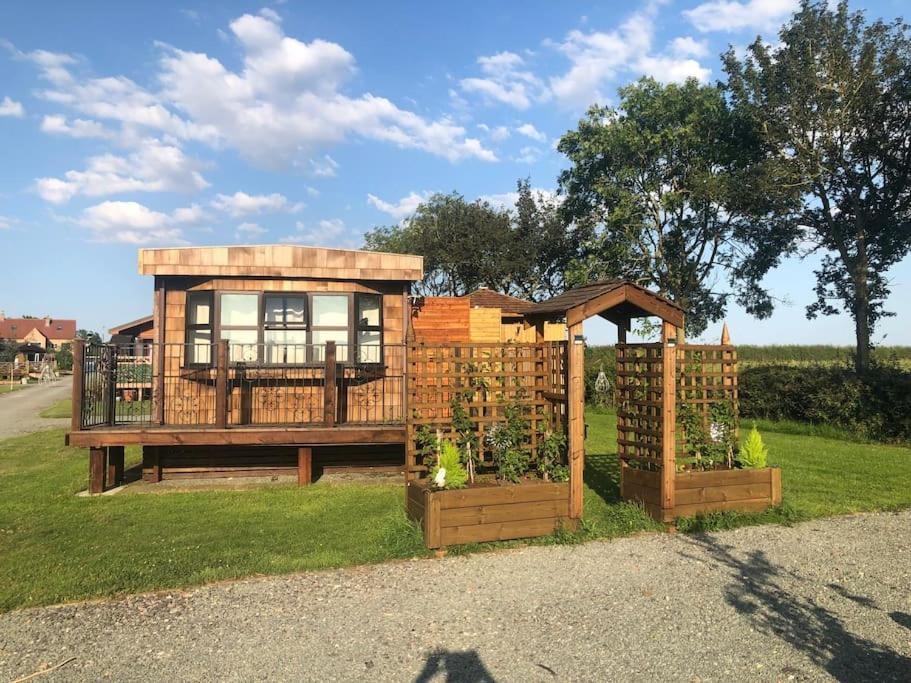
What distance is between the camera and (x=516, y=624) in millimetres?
3842

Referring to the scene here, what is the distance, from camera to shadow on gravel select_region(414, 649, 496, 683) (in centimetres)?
316

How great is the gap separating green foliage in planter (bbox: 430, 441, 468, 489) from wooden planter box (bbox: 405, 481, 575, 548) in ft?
0.60

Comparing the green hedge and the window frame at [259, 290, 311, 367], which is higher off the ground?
the window frame at [259, 290, 311, 367]

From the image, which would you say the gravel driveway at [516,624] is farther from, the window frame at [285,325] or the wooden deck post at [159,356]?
the wooden deck post at [159,356]

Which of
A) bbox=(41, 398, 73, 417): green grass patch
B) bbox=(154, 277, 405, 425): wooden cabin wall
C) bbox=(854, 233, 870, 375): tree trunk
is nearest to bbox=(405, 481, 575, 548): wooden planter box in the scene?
bbox=(154, 277, 405, 425): wooden cabin wall

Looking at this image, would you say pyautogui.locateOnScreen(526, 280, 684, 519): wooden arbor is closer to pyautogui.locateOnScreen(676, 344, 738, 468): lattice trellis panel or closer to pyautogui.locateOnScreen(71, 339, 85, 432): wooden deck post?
pyautogui.locateOnScreen(676, 344, 738, 468): lattice trellis panel

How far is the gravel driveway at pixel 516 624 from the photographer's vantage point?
10.8 ft

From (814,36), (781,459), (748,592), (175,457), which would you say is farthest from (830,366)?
(175,457)

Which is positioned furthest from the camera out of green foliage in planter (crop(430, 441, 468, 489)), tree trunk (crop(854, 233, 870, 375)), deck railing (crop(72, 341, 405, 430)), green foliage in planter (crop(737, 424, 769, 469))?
tree trunk (crop(854, 233, 870, 375))

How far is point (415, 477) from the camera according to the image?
6.10m

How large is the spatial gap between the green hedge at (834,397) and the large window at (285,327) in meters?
11.2

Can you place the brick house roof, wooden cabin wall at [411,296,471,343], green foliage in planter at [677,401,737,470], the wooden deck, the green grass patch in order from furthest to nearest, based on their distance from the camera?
the brick house roof, the green grass patch, wooden cabin wall at [411,296,471,343], the wooden deck, green foliage in planter at [677,401,737,470]

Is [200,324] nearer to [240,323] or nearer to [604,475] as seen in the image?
[240,323]

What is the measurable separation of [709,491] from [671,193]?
2053 centimetres
